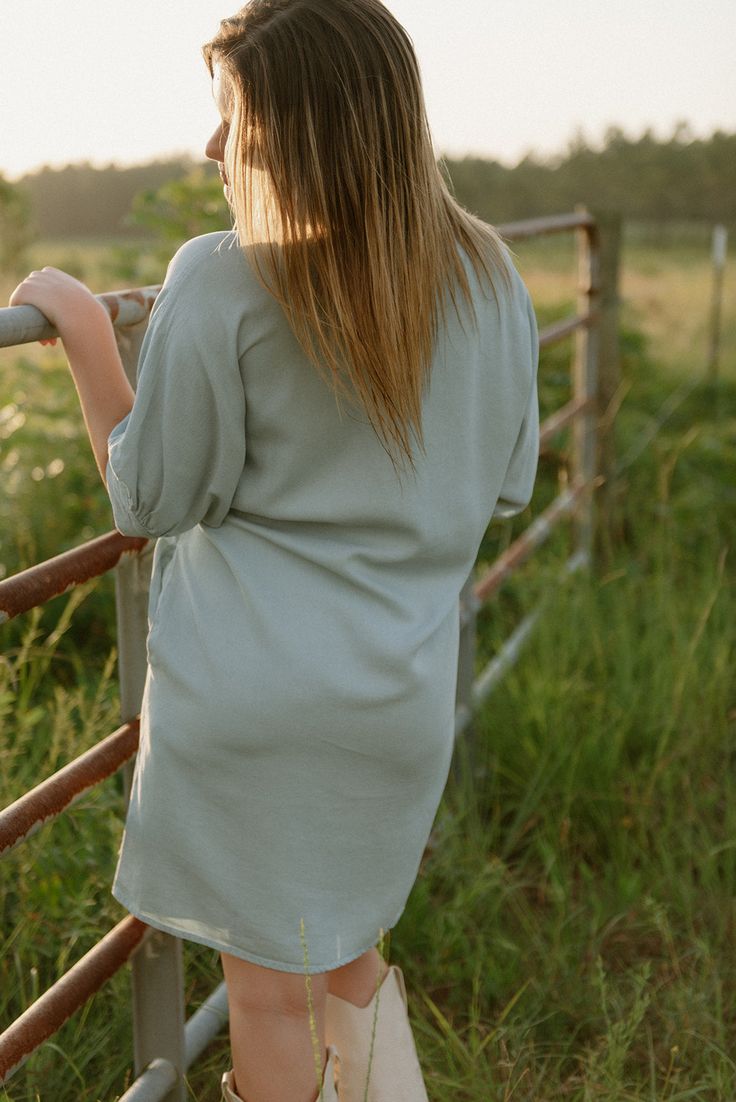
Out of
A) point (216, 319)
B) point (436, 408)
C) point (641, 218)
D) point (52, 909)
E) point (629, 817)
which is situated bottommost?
point (641, 218)

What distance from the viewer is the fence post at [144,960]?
5.03ft

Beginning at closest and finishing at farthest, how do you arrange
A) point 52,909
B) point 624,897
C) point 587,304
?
point 52,909
point 624,897
point 587,304

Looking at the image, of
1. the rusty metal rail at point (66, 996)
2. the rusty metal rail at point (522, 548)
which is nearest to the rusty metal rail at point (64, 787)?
the rusty metal rail at point (66, 996)

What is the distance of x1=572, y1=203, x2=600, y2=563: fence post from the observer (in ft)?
12.9

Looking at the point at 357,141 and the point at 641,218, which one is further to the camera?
the point at 641,218

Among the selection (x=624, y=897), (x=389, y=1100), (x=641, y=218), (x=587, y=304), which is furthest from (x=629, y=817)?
(x=641, y=218)

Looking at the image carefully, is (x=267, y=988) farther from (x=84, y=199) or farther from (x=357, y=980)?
(x=84, y=199)

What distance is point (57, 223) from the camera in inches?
968

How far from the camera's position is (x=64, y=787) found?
4.61 ft

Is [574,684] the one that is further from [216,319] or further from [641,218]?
[641,218]

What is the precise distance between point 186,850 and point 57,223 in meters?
25.1

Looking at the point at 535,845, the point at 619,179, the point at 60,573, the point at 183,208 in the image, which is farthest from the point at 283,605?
the point at 619,179

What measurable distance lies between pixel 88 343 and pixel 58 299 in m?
0.05

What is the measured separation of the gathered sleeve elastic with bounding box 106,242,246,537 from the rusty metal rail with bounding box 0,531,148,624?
5.6 inches
